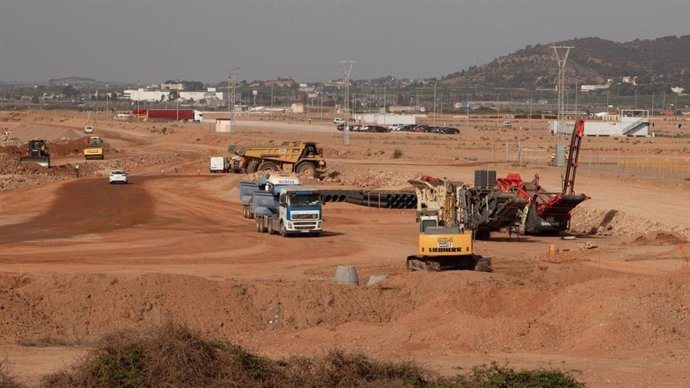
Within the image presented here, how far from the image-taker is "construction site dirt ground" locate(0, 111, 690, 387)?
2364cm

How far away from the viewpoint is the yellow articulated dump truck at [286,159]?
3187 inches

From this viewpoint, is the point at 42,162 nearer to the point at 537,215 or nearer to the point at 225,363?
the point at 537,215

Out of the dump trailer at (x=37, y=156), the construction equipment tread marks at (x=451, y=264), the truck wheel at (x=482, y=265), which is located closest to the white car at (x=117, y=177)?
the dump trailer at (x=37, y=156)

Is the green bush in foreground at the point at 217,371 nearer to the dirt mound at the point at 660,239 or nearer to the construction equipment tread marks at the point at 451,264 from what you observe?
the construction equipment tread marks at the point at 451,264

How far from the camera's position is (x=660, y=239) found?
4481cm

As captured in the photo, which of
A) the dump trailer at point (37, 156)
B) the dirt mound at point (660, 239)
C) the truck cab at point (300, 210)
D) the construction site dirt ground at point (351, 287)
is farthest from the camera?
the dump trailer at point (37, 156)

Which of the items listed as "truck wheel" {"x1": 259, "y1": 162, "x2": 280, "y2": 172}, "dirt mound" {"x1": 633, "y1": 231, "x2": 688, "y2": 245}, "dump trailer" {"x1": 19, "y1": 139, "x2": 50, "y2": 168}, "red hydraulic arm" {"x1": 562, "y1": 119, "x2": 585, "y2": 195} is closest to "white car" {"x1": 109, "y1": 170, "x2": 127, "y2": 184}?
"truck wheel" {"x1": 259, "y1": 162, "x2": 280, "y2": 172}

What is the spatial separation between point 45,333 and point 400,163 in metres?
70.0

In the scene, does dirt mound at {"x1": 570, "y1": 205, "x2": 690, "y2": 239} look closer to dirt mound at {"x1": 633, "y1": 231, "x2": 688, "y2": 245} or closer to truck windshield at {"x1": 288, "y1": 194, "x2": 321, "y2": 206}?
dirt mound at {"x1": 633, "y1": 231, "x2": 688, "y2": 245}

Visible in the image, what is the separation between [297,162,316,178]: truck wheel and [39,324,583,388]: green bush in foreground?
202 ft

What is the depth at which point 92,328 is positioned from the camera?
90.4 ft

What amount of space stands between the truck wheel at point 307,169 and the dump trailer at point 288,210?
27331mm

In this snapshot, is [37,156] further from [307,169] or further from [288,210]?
[288,210]

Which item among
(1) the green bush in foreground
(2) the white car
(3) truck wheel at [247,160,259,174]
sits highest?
(1) the green bush in foreground
